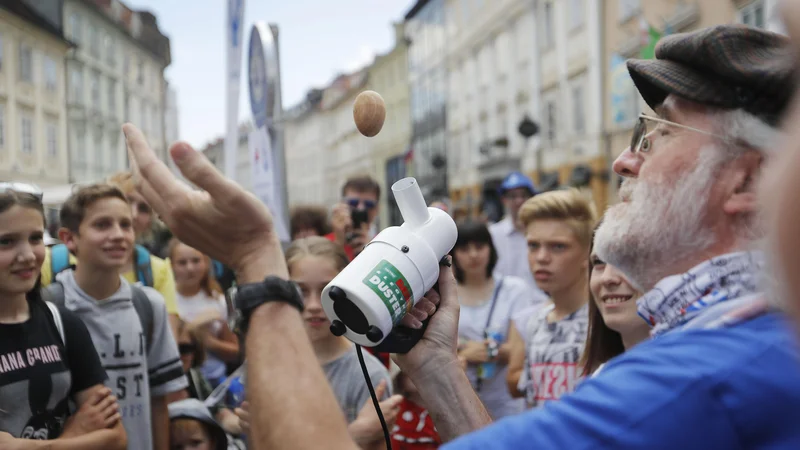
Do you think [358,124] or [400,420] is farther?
[400,420]

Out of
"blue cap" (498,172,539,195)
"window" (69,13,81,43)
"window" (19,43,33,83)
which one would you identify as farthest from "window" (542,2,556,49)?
"window" (69,13,81,43)

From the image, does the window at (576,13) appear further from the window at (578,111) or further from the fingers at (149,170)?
the fingers at (149,170)

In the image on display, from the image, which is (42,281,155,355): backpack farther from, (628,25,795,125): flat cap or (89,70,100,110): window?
(89,70,100,110): window

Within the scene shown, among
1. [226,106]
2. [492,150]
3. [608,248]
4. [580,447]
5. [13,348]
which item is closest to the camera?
[580,447]

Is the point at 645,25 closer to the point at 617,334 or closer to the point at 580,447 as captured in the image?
the point at 617,334

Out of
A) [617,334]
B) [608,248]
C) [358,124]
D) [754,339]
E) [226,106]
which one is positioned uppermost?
[226,106]

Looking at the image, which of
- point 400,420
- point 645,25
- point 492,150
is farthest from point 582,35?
point 400,420

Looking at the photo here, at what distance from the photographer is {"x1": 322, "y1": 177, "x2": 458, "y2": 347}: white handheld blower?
1330 millimetres

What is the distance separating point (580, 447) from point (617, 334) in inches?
72.0

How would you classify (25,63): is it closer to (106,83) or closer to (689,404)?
(106,83)

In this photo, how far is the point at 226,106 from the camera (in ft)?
16.9

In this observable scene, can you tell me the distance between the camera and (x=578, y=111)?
21781mm

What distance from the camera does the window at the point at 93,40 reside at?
31.9m

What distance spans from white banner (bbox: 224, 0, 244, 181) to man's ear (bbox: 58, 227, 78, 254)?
159 cm
